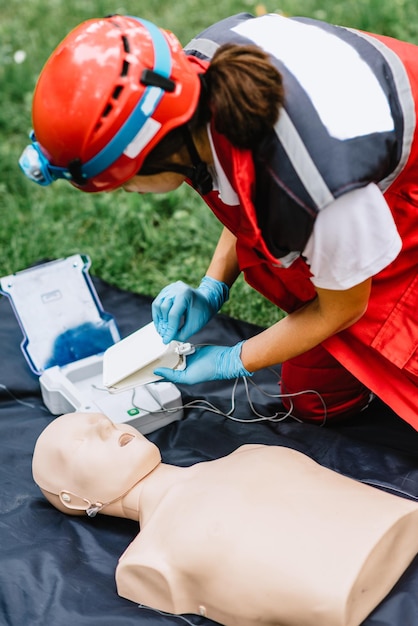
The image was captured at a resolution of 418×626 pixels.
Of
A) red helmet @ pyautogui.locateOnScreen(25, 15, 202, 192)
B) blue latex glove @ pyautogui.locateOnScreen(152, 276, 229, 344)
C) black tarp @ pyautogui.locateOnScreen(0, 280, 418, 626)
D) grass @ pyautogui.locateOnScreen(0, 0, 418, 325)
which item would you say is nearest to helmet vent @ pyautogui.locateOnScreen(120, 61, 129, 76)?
red helmet @ pyautogui.locateOnScreen(25, 15, 202, 192)

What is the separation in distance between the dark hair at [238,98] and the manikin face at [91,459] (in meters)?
0.76

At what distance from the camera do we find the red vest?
1939mm

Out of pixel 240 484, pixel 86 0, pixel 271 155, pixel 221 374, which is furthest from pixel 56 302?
pixel 86 0

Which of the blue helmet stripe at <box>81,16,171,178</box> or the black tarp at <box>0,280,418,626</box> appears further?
the black tarp at <box>0,280,418,626</box>

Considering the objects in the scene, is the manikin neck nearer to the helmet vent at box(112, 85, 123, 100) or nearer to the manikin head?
the manikin head

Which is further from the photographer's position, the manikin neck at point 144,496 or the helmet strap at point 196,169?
the manikin neck at point 144,496

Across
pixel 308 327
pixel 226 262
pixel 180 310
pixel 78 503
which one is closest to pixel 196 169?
pixel 308 327

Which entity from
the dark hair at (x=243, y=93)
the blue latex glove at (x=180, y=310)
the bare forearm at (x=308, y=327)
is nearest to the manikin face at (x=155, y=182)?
the dark hair at (x=243, y=93)

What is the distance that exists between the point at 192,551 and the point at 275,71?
1.05m

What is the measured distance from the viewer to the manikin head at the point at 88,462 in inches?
82.1

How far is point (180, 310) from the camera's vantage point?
7.63 ft

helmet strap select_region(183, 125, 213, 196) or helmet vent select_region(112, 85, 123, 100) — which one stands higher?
helmet vent select_region(112, 85, 123, 100)

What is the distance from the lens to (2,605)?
193 centimetres

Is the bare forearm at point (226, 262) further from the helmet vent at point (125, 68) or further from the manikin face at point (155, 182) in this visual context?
the helmet vent at point (125, 68)
